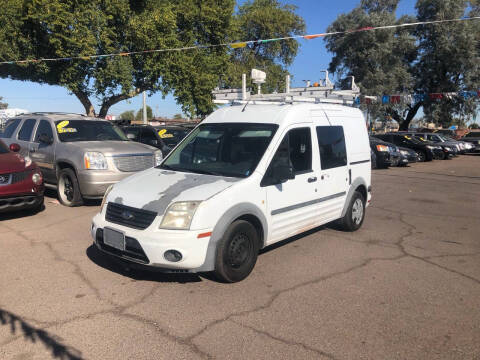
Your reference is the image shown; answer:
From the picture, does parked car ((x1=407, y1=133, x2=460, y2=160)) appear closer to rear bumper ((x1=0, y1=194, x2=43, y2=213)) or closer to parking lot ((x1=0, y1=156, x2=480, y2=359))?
parking lot ((x1=0, y1=156, x2=480, y2=359))

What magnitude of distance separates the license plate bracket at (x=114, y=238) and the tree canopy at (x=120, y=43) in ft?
39.5

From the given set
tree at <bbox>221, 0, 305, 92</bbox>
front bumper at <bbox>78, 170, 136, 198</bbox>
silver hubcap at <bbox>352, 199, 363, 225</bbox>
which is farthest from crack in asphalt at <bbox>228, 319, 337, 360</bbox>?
tree at <bbox>221, 0, 305, 92</bbox>

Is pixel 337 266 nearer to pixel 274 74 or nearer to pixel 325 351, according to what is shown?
pixel 325 351

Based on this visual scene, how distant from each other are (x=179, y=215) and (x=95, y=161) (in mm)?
4283

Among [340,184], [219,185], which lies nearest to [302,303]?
[219,185]

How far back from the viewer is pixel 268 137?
485 centimetres

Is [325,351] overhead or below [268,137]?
below

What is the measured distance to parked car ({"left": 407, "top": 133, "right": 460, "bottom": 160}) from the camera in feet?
72.6

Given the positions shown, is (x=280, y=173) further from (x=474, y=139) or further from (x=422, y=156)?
(x=474, y=139)

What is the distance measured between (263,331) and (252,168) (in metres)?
1.81

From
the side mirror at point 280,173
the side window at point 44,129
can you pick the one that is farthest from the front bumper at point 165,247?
the side window at point 44,129

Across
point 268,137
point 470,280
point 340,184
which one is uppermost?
point 268,137

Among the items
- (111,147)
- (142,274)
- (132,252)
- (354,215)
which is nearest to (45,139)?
(111,147)

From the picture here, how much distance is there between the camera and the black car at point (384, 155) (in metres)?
17.0
